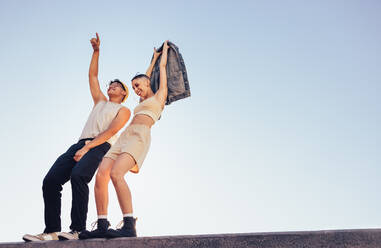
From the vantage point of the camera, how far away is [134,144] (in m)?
4.77

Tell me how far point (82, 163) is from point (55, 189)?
476mm

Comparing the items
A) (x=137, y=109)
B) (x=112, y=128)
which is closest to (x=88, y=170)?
(x=112, y=128)

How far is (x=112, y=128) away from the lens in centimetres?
512

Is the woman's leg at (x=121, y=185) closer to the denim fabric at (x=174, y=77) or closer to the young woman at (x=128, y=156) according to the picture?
the young woman at (x=128, y=156)

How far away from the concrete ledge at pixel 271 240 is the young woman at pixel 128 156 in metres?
0.49

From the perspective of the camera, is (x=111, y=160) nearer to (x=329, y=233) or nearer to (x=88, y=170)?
(x=88, y=170)

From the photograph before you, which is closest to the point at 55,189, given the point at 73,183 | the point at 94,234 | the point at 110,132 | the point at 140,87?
the point at 73,183

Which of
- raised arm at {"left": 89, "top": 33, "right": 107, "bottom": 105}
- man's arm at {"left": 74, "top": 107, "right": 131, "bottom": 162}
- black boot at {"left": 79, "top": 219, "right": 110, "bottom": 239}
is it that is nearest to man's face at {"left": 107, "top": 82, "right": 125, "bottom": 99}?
raised arm at {"left": 89, "top": 33, "right": 107, "bottom": 105}

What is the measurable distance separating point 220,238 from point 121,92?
2874mm

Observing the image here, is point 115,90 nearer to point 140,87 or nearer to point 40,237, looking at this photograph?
point 140,87

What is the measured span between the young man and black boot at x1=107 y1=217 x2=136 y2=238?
51 centimetres

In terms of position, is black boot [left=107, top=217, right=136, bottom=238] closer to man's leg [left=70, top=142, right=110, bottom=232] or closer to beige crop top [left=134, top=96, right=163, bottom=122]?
man's leg [left=70, top=142, right=110, bottom=232]

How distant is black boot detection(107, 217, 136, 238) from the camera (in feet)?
13.0

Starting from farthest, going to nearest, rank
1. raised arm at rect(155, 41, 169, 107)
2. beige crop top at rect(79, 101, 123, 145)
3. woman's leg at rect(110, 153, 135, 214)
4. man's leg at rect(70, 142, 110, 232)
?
raised arm at rect(155, 41, 169, 107), beige crop top at rect(79, 101, 123, 145), man's leg at rect(70, 142, 110, 232), woman's leg at rect(110, 153, 135, 214)
